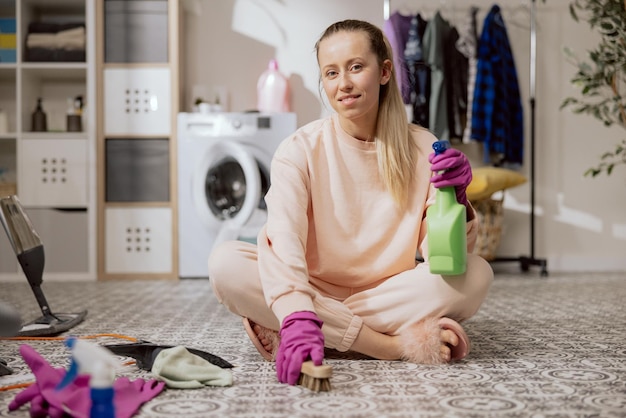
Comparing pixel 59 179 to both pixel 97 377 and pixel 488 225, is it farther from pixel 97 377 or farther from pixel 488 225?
pixel 97 377

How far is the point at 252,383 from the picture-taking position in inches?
53.5

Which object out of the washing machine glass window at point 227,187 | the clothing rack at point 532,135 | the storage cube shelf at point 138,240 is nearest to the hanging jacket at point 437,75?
the clothing rack at point 532,135

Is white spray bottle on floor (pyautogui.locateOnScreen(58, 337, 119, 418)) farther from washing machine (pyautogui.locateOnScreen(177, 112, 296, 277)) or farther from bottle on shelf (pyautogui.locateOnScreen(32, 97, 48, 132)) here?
bottle on shelf (pyautogui.locateOnScreen(32, 97, 48, 132))

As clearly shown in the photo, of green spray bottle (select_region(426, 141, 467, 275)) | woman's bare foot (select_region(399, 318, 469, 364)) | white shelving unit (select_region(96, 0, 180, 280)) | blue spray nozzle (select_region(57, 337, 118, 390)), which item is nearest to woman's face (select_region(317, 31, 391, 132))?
green spray bottle (select_region(426, 141, 467, 275))

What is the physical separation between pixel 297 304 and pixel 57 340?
833 mm

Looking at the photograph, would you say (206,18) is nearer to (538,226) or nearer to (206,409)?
(538,226)

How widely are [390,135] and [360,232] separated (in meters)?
0.23

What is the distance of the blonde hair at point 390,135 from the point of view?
1.62 metres

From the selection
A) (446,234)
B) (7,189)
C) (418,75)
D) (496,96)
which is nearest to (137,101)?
(7,189)

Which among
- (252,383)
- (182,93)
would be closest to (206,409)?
(252,383)

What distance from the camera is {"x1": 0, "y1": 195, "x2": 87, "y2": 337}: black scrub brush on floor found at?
1934mm

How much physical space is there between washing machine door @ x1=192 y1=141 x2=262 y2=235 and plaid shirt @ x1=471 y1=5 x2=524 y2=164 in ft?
4.14

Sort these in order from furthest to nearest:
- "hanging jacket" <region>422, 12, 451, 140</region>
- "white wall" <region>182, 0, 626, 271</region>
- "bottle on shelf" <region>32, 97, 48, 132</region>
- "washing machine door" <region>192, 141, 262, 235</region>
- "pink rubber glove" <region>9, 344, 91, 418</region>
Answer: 1. "white wall" <region>182, 0, 626, 271</region>
2. "hanging jacket" <region>422, 12, 451, 140</region>
3. "bottle on shelf" <region>32, 97, 48, 132</region>
4. "washing machine door" <region>192, 141, 262, 235</region>
5. "pink rubber glove" <region>9, 344, 91, 418</region>

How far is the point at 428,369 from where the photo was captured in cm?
148
